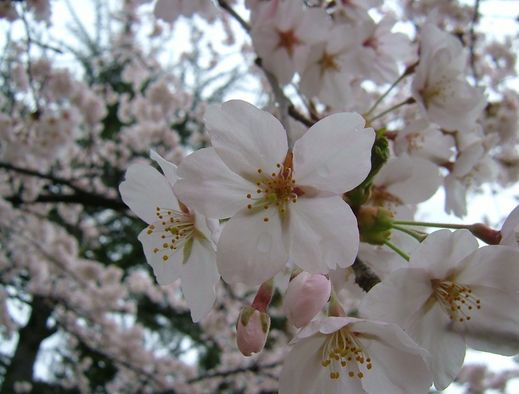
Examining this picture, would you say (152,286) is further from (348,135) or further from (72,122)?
(348,135)

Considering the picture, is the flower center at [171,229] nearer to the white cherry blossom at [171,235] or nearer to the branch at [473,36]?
the white cherry blossom at [171,235]

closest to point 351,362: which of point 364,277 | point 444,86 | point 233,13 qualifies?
point 364,277

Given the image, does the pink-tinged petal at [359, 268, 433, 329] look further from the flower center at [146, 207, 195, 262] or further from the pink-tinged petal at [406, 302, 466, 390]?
the flower center at [146, 207, 195, 262]

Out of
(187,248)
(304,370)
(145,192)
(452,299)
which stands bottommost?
(304,370)

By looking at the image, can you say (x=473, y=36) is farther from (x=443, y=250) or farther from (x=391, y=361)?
(x=391, y=361)

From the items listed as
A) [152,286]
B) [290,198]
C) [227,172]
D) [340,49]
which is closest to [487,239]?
[290,198]
